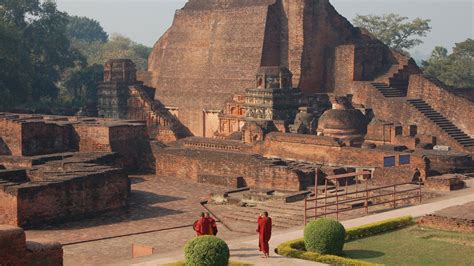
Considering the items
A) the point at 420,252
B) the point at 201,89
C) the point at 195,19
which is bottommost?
the point at 420,252

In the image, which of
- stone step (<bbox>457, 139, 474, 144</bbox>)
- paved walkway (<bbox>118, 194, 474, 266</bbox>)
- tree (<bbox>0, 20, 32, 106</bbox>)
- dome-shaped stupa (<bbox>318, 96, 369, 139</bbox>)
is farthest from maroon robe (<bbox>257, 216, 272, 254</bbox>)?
tree (<bbox>0, 20, 32, 106</bbox>)

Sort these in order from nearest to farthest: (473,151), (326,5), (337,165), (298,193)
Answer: (298,193) → (337,165) → (473,151) → (326,5)

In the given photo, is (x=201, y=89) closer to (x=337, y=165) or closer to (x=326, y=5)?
(x=326, y=5)

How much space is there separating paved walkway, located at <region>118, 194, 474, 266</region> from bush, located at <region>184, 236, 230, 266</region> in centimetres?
114

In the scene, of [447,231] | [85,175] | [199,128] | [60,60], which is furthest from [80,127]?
[60,60]

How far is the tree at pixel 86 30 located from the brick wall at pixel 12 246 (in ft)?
318

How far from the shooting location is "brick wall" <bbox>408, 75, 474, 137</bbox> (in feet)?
94.4

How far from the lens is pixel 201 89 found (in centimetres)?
3794

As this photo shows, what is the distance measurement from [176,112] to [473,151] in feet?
54.1

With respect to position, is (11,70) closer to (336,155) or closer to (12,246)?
(336,155)

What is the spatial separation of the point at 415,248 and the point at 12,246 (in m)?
6.78

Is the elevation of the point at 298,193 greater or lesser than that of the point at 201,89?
lesser

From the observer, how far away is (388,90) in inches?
1265

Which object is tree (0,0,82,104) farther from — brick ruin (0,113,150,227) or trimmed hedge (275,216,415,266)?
trimmed hedge (275,216,415,266)
